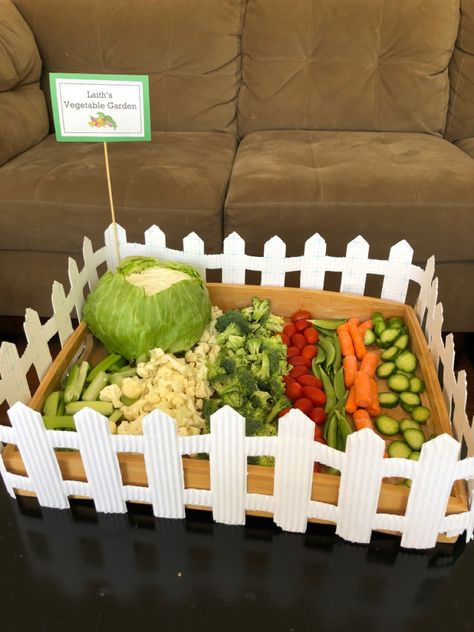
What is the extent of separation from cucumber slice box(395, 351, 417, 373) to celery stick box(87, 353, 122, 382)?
1.91 feet

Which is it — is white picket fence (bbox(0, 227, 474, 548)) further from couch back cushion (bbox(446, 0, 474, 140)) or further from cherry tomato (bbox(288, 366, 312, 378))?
couch back cushion (bbox(446, 0, 474, 140))

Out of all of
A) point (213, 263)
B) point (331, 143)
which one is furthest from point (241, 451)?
point (331, 143)

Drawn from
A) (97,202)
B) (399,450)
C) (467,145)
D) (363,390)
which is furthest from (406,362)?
(467,145)

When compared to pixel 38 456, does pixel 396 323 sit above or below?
below

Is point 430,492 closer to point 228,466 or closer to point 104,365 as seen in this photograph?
point 228,466

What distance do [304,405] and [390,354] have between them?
0.87 ft

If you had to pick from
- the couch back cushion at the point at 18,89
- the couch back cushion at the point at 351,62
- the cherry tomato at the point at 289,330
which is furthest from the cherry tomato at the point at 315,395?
the couch back cushion at the point at 351,62

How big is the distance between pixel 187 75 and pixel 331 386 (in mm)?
1862

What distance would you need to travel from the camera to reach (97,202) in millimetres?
1823

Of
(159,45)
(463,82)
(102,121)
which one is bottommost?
(463,82)

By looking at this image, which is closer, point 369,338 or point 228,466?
point 228,466

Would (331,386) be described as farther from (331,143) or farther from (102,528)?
(331,143)

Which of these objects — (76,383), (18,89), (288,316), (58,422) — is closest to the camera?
(58,422)

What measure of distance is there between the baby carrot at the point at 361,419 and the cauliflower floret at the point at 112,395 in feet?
1.41
